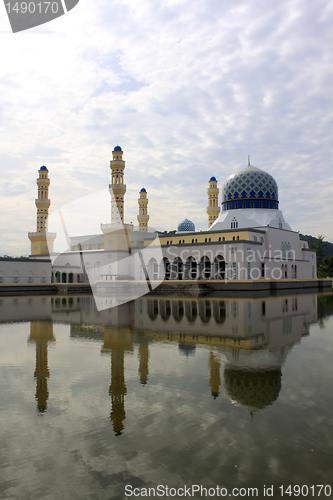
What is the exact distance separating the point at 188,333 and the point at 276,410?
6280 millimetres

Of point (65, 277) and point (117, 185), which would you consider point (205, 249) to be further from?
point (65, 277)

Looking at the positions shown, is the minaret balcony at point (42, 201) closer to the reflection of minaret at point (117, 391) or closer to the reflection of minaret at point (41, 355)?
the reflection of minaret at point (41, 355)

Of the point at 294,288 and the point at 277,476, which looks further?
the point at 294,288

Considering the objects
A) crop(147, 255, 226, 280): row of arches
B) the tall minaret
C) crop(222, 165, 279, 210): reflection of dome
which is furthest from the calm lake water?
crop(222, 165, 279, 210): reflection of dome

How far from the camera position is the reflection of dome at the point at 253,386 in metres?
5.52

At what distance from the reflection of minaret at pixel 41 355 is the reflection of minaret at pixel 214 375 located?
2.44m

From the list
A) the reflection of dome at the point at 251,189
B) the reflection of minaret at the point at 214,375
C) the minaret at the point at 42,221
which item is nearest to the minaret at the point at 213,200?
the reflection of dome at the point at 251,189

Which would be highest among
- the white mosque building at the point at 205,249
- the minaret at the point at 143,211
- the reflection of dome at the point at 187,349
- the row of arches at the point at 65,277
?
the minaret at the point at 143,211

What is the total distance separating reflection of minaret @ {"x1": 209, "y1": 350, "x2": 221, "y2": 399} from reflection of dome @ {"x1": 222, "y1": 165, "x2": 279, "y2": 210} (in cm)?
3740

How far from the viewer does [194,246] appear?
40281 millimetres

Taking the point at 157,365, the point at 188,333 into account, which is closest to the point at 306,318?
the point at 188,333

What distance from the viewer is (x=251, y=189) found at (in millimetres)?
44156

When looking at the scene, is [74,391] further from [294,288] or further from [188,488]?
[294,288]

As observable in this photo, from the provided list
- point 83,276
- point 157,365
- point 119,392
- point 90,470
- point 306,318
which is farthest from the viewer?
point 83,276
